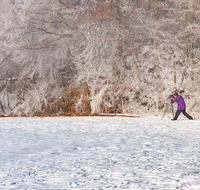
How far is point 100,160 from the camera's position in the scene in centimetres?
606

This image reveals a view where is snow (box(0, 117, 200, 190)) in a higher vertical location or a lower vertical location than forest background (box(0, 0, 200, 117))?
lower

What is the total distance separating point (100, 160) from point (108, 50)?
1300 centimetres

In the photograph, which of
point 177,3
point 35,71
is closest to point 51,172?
point 177,3

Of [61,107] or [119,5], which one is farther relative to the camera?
[61,107]

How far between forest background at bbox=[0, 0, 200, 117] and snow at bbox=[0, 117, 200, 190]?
26.5ft

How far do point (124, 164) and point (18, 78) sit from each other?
53.5 ft

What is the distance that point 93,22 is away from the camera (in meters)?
17.5

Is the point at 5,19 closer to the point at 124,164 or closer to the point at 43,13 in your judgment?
the point at 43,13

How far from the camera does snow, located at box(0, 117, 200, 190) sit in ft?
15.1

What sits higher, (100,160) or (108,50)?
(108,50)

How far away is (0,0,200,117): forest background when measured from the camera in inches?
669

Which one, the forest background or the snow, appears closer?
the snow

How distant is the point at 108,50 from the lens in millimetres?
18406

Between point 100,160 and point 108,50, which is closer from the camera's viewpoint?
point 100,160
